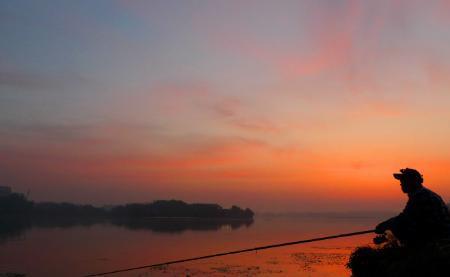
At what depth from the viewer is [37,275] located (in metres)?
32.2

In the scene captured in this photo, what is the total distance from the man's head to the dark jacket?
0.41 feet

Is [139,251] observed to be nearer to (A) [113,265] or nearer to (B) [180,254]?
(B) [180,254]

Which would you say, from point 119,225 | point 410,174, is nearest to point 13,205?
point 119,225

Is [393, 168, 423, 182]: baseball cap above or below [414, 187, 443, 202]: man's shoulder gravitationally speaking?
above

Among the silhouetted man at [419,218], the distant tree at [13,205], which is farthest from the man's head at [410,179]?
the distant tree at [13,205]

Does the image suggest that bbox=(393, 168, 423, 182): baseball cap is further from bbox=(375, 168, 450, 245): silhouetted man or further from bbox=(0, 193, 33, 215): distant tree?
bbox=(0, 193, 33, 215): distant tree

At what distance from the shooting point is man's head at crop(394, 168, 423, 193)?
8070mm

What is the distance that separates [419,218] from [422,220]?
0.06 m

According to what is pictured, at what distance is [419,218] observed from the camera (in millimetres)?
7859

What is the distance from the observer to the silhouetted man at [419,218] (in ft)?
25.4

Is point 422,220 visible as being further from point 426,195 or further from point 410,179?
point 410,179

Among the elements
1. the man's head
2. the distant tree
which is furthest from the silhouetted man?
the distant tree

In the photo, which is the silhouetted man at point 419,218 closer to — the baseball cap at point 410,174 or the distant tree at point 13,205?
the baseball cap at point 410,174

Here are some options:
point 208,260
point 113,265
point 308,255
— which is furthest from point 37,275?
point 308,255
